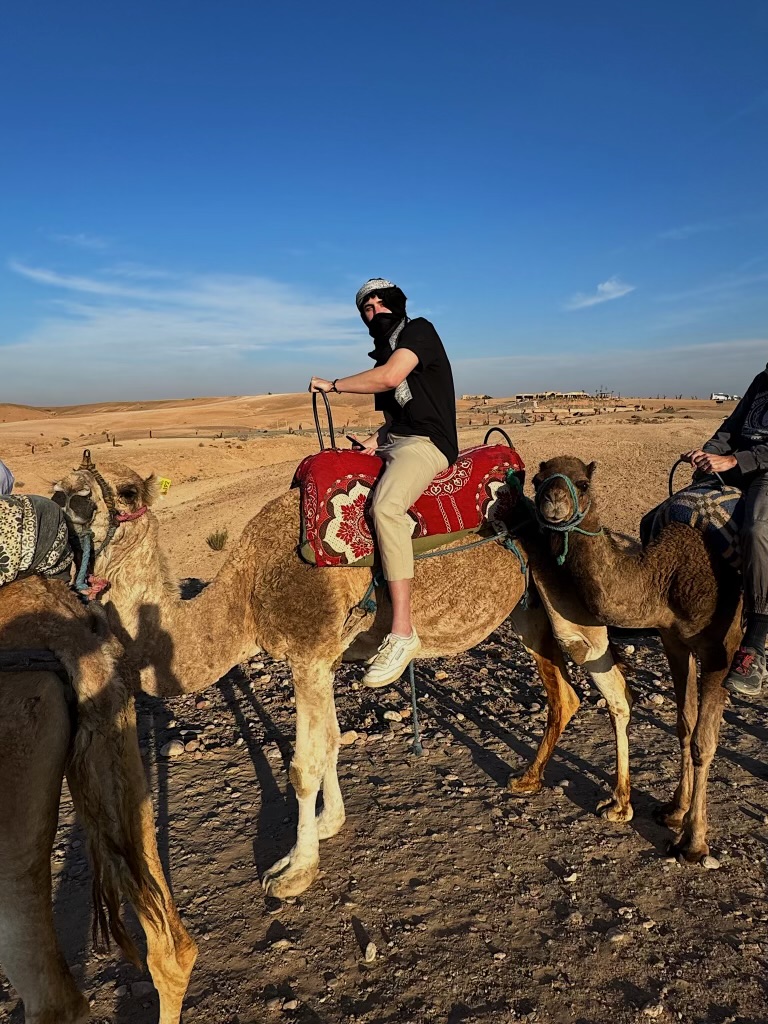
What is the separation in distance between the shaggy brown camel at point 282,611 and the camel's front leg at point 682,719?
0.54m

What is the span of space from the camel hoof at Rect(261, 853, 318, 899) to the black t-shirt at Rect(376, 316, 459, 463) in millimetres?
2611

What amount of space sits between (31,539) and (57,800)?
3.38ft

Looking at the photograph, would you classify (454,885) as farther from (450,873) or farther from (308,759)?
(308,759)

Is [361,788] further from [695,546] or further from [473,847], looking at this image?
[695,546]

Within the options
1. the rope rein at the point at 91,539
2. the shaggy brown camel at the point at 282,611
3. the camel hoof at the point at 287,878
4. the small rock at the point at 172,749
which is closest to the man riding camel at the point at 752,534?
the shaggy brown camel at the point at 282,611

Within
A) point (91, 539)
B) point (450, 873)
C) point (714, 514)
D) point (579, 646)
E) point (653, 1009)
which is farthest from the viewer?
point (579, 646)

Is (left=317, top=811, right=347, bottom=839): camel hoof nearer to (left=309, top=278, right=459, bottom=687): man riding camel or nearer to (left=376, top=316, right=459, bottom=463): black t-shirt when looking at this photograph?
(left=309, top=278, right=459, bottom=687): man riding camel

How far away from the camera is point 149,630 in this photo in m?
3.49

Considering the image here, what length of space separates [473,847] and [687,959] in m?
1.27

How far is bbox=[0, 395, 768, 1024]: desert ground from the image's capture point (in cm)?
294

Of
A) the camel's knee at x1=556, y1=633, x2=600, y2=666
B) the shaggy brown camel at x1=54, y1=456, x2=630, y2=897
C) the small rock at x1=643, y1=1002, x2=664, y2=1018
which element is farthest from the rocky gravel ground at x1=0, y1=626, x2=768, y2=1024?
the camel's knee at x1=556, y1=633, x2=600, y2=666

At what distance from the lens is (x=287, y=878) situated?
11.9ft

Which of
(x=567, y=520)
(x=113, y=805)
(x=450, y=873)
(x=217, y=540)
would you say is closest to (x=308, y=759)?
(x=450, y=873)

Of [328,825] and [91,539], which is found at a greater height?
[91,539]
